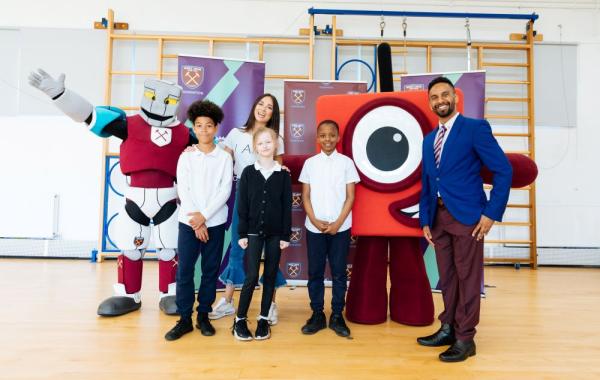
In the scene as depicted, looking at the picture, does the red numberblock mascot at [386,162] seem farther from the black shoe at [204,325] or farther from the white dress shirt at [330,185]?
the black shoe at [204,325]

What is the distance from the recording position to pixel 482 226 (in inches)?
60.0

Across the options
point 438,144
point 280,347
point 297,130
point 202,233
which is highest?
point 297,130

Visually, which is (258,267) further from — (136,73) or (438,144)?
(136,73)

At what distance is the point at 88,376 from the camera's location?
54.3 inches

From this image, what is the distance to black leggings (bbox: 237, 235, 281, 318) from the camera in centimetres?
172

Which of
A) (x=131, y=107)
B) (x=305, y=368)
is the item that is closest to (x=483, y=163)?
(x=305, y=368)

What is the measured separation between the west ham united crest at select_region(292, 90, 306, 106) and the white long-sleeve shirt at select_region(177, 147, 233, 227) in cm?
121

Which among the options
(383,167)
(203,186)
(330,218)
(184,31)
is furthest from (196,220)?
(184,31)

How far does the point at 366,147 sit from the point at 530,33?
10.4ft

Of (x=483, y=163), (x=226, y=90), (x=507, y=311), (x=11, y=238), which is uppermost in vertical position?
(x=226, y=90)

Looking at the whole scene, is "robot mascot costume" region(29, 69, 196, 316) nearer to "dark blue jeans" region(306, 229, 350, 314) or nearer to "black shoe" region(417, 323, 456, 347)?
"dark blue jeans" region(306, 229, 350, 314)

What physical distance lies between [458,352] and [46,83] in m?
2.39

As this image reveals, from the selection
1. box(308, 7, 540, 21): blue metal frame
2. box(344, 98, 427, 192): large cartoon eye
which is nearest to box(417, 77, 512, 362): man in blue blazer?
box(344, 98, 427, 192): large cartoon eye

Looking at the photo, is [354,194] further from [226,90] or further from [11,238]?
[11,238]
